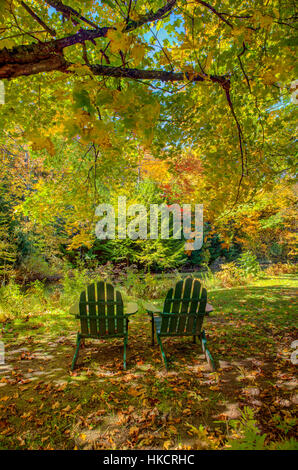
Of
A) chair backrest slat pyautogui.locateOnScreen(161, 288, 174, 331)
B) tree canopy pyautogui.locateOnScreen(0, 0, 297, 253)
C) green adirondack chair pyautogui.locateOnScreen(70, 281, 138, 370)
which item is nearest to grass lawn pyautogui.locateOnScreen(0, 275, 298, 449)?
green adirondack chair pyautogui.locateOnScreen(70, 281, 138, 370)

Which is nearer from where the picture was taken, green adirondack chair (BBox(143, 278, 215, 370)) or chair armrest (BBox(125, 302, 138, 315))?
green adirondack chair (BBox(143, 278, 215, 370))

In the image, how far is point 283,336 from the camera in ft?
9.90

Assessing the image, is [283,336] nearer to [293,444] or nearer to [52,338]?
[293,444]

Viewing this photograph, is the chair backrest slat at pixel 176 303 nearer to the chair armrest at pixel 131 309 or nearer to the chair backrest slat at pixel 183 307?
the chair backrest slat at pixel 183 307

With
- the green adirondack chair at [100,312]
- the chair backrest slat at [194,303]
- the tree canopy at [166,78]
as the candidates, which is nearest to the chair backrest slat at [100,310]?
the green adirondack chair at [100,312]

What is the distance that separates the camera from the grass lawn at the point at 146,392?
4.86ft

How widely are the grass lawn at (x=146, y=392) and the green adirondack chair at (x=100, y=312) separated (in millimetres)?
352

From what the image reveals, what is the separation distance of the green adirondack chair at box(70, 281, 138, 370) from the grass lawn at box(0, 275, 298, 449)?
1.16 feet

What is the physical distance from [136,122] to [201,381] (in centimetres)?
234

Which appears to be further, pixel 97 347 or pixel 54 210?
pixel 54 210

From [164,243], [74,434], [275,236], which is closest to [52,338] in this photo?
[74,434]

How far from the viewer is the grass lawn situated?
4.86ft

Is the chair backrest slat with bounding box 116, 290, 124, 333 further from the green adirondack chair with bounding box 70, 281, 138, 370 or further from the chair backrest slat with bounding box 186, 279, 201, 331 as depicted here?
the chair backrest slat with bounding box 186, 279, 201, 331

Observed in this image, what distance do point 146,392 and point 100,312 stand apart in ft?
2.99
